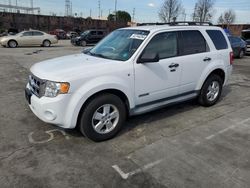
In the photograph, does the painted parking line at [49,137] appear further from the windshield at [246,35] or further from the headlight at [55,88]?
the windshield at [246,35]

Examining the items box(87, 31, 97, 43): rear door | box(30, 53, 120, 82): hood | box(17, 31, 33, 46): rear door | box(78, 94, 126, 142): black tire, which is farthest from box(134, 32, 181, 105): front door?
box(87, 31, 97, 43): rear door

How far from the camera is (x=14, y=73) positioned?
9.12 m

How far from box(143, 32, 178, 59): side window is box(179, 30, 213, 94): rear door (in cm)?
17

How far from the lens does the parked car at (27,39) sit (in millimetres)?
20328

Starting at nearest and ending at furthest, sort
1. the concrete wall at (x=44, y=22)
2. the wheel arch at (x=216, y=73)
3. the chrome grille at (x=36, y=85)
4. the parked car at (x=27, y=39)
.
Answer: the chrome grille at (x=36, y=85)
the wheel arch at (x=216, y=73)
the parked car at (x=27, y=39)
the concrete wall at (x=44, y=22)

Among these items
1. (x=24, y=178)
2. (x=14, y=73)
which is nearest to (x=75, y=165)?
(x=24, y=178)

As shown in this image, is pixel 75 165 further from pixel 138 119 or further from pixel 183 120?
pixel 183 120

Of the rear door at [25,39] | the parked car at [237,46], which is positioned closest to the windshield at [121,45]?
the parked car at [237,46]

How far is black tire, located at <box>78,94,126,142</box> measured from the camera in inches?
140

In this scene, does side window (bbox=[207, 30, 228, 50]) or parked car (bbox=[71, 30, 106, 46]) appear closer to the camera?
side window (bbox=[207, 30, 228, 50])

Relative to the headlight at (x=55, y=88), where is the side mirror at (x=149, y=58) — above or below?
above

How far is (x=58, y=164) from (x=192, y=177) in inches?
68.9

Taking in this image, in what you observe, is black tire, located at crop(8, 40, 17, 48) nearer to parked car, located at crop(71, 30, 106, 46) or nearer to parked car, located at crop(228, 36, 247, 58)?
parked car, located at crop(71, 30, 106, 46)

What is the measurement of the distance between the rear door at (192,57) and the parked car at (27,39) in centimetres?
1931
